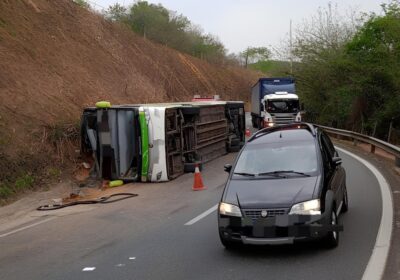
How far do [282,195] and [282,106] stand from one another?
2527 centimetres

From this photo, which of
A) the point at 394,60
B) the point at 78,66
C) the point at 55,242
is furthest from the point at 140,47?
the point at 55,242

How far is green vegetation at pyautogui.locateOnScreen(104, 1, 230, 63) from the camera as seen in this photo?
55219 mm

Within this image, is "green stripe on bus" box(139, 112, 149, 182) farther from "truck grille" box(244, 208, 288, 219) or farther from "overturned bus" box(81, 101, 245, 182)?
"truck grille" box(244, 208, 288, 219)

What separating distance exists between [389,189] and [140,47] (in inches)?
1333

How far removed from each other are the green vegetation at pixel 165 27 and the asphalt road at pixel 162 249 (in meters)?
38.6

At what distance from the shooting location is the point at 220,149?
71.2ft

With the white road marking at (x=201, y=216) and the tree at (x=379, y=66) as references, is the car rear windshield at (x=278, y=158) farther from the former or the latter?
the tree at (x=379, y=66)

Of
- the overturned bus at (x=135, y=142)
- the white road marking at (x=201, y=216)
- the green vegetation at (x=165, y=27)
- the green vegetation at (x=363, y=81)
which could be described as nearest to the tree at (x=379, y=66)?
the green vegetation at (x=363, y=81)

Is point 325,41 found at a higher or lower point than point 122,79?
higher

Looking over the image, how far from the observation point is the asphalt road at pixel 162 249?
21.4 ft

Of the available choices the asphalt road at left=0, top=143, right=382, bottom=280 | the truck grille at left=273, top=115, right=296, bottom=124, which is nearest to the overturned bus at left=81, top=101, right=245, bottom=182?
the asphalt road at left=0, top=143, right=382, bottom=280

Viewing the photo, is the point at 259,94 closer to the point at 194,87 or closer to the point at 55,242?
the point at 194,87

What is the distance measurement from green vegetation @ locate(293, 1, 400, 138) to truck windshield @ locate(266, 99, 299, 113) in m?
2.88

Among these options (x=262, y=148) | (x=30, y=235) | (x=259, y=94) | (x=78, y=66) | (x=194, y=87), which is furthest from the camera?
(x=194, y=87)
